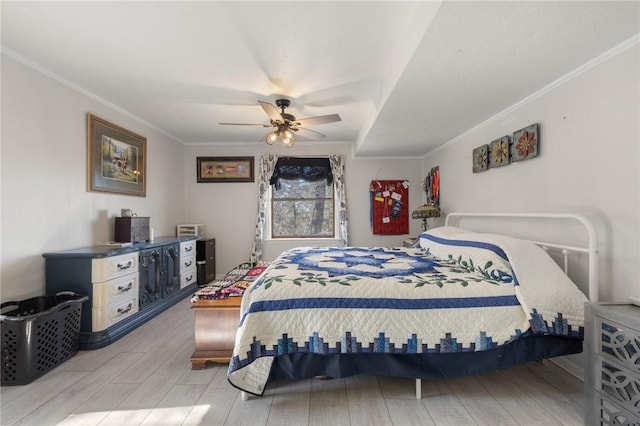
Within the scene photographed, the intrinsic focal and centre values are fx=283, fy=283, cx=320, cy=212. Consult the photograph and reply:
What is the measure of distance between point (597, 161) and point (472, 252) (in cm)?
95

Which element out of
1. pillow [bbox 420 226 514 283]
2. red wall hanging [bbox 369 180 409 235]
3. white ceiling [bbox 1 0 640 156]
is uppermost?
white ceiling [bbox 1 0 640 156]

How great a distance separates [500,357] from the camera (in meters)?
1.71

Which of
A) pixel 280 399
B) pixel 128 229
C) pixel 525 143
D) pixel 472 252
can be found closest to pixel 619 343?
pixel 472 252

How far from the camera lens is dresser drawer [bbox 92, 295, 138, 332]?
8.04 ft

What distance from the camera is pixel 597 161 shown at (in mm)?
1821

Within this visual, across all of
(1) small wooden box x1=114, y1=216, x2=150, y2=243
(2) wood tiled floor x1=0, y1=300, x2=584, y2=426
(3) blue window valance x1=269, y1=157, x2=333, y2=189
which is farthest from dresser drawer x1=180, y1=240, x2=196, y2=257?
(2) wood tiled floor x1=0, y1=300, x2=584, y2=426

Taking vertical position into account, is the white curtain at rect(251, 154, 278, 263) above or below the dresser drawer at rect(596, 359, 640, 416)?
above

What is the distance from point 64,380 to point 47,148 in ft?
6.18

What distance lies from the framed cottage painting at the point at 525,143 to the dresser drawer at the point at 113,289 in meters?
3.79

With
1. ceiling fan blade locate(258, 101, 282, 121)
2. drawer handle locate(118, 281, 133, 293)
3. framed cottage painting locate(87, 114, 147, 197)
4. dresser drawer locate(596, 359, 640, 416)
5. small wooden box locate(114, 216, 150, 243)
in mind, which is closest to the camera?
dresser drawer locate(596, 359, 640, 416)

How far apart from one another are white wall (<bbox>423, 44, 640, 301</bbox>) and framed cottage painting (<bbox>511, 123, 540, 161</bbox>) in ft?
0.15

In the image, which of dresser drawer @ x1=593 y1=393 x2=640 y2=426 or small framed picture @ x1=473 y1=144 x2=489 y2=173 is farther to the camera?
small framed picture @ x1=473 y1=144 x2=489 y2=173

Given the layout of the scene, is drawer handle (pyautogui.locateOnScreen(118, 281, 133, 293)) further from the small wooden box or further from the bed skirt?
the bed skirt

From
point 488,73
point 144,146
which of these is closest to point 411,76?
point 488,73
